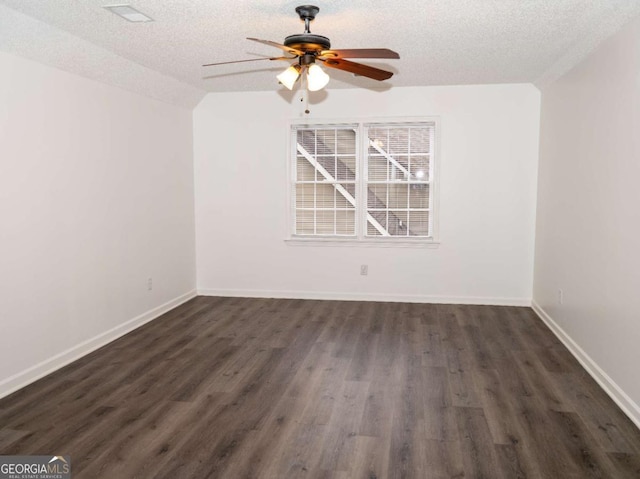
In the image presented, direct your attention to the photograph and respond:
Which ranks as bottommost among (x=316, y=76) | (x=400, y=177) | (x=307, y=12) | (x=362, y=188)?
(x=362, y=188)

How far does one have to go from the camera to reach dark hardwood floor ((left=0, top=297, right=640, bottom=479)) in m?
2.67

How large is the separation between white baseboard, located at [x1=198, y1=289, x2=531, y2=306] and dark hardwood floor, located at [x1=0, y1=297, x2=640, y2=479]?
96cm

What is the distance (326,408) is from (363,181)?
348 cm

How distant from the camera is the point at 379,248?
6.32m

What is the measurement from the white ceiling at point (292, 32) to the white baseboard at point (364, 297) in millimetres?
2484

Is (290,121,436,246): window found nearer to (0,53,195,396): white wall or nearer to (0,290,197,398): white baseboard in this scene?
(0,53,195,396): white wall

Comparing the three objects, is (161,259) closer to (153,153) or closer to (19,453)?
(153,153)

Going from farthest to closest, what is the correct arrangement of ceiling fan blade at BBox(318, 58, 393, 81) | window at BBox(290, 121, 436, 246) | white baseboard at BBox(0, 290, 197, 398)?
window at BBox(290, 121, 436, 246) → white baseboard at BBox(0, 290, 197, 398) → ceiling fan blade at BBox(318, 58, 393, 81)

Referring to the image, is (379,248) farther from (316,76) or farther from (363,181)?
(316,76)

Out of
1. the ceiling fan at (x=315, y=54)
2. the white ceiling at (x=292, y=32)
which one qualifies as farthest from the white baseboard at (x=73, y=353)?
the ceiling fan at (x=315, y=54)

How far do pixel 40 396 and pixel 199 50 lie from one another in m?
2.85

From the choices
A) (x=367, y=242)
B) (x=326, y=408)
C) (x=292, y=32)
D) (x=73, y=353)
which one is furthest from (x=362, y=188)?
(x=73, y=353)

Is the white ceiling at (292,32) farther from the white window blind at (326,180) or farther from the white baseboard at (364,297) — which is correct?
the white baseboard at (364,297)

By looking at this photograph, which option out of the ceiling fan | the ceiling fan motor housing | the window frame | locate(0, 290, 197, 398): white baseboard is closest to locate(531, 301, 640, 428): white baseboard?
the window frame
